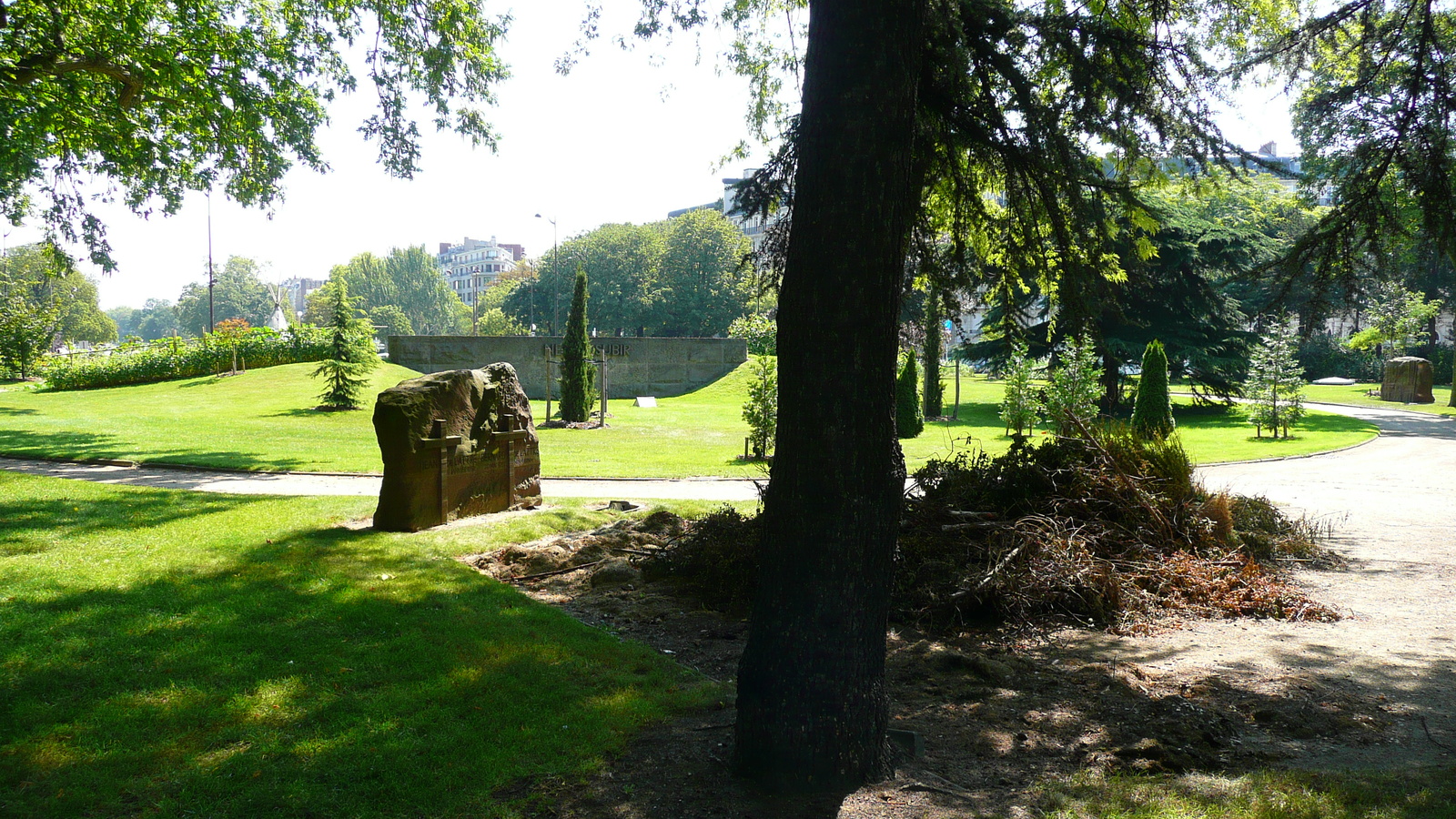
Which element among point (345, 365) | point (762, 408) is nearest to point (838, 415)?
point (762, 408)

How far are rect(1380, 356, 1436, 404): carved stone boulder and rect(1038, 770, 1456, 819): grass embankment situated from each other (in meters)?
40.0

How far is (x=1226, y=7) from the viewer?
24.2 ft

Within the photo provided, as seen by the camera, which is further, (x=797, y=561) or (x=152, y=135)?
(x=152, y=135)

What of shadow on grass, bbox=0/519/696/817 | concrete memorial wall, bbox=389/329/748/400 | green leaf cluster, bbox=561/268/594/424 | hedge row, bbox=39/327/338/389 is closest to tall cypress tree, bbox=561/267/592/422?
green leaf cluster, bbox=561/268/594/424

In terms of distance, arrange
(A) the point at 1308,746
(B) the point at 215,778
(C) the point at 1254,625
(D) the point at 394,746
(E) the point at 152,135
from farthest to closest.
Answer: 1. (E) the point at 152,135
2. (C) the point at 1254,625
3. (A) the point at 1308,746
4. (D) the point at 394,746
5. (B) the point at 215,778

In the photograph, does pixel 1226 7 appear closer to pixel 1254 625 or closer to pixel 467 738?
pixel 1254 625

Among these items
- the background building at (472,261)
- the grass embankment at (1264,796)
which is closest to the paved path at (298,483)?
the grass embankment at (1264,796)

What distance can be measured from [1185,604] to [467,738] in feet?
17.9

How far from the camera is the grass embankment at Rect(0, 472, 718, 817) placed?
3.35m

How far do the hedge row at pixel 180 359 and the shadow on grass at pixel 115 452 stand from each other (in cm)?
1420

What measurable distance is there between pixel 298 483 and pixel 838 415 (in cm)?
1085

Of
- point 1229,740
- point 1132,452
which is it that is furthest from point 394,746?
point 1132,452

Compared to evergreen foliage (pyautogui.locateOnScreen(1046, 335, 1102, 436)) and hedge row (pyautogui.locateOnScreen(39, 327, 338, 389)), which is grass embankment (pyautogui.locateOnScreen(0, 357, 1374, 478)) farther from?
evergreen foliage (pyautogui.locateOnScreen(1046, 335, 1102, 436))

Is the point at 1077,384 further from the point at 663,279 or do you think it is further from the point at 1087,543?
the point at 663,279
